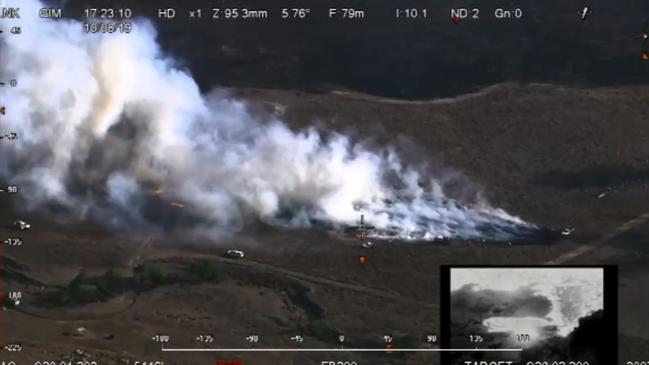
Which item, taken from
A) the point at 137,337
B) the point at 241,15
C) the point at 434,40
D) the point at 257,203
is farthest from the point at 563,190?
the point at 137,337

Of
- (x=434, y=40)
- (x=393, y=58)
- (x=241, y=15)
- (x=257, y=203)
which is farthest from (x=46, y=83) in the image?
(x=434, y=40)

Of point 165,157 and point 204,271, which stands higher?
point 165,157

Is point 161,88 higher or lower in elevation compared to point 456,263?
higher

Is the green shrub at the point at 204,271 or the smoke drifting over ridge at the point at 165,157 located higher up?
the smoke drifting over ridge at the point at 165,157

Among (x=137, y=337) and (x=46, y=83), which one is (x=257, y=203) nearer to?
(x=137, y=337)

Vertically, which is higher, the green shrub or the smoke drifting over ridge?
the smoke drifting over ridge

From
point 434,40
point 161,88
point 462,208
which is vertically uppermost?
point 434,40
